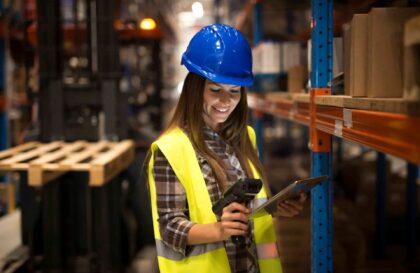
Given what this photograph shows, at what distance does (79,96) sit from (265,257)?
3.17 meters

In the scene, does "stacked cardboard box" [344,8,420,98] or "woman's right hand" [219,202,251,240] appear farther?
"woman's right hand" [219,202,251,240]

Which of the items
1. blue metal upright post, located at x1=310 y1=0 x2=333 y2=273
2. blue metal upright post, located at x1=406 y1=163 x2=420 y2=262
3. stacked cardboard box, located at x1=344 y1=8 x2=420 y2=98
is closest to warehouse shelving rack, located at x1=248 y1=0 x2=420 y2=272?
blue metal upright post, located at x1=310 y1=0 x2=333 y2=273

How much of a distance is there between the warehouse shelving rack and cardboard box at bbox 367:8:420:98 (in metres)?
0.10

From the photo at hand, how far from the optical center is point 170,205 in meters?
2.16

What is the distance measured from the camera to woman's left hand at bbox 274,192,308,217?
7.19 feet

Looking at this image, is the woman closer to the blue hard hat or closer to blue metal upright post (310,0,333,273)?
the blue hard hat

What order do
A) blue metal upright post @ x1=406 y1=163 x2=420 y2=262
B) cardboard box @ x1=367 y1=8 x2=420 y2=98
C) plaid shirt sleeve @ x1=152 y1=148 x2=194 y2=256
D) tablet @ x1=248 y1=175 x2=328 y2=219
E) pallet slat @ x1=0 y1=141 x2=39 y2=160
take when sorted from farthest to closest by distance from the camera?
blue metal upright post @ x1=406 y1=163 x2=420 y2=262 → pallet slat @ x1=0 y1=141 x2=39 y2=160 → plaid shirt sleeve @ x1=152 y1=148 x2=194 y2=256 → tablet @ x1=248 y1=175 x2=328 y2=219 → cardboard box @ x1=367 y1=8 x2=420 y2=98

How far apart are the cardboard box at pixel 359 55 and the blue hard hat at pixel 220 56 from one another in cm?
48

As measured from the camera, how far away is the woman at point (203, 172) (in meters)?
2.16

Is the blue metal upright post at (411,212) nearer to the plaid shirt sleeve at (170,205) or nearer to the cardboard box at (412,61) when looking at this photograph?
the plaid shirt sleeve at (170,205)

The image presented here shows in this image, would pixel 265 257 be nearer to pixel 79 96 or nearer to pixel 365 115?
pixel 365 115

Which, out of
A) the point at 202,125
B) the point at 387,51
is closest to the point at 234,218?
the point at 202,125

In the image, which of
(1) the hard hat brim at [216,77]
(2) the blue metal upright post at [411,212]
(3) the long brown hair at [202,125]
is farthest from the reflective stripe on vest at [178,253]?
(2) the blue metal upright post at [411,212]

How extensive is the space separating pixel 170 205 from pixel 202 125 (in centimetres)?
38
